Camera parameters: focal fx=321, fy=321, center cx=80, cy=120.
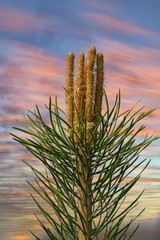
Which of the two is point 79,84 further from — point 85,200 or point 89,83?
point 85,200

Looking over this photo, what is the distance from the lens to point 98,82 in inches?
84.6

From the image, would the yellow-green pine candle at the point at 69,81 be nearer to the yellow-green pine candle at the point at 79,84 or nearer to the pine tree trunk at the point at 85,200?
the yellow-green pine candle at the point at 79,84

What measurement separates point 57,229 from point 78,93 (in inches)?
35.5

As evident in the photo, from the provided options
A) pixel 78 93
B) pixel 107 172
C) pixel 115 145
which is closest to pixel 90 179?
pixel 107 172

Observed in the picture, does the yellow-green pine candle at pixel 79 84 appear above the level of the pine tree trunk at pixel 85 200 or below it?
above

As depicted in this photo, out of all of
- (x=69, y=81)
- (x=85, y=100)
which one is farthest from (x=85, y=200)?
(x=69, y=81)

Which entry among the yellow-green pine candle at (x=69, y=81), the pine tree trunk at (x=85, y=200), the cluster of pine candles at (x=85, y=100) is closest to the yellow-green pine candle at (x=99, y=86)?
the cluster of pine candles at (x=85, y=100)

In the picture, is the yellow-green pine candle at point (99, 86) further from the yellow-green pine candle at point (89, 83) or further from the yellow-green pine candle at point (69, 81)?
the yellow-green pine candle at point (69, 81)

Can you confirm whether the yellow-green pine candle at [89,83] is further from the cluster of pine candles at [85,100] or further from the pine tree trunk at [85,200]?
the pine tree trunk at [85,200]

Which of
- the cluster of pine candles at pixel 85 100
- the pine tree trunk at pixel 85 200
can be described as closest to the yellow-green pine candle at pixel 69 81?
the cluster of pine candles at pixel 85 100

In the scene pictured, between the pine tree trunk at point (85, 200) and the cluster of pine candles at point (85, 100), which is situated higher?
the cluster of pine candles at point (85, 100)

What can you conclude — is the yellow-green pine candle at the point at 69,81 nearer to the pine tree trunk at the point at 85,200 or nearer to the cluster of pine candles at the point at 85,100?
the cluster of pine candles at the point at 85,100

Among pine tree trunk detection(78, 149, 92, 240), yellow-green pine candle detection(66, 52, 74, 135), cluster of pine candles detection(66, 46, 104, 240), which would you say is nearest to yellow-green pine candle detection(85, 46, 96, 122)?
cluster of pine candles detection(66, 46, 104, 240)

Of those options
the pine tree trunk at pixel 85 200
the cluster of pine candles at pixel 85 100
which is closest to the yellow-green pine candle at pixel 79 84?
the cluster of pine candles at pixel 85 100
